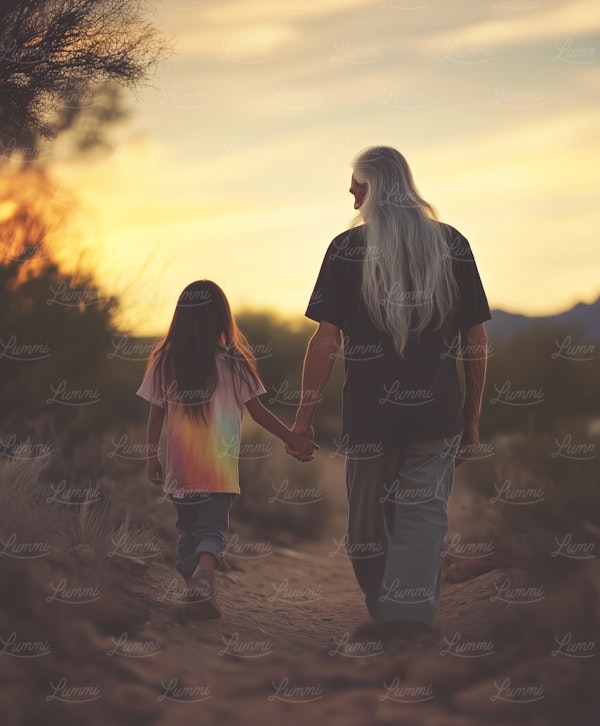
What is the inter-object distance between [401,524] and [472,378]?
951 millimetres

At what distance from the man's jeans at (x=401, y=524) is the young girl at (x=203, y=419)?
69cm

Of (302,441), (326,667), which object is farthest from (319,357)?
(326,667)

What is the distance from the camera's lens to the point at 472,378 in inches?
218

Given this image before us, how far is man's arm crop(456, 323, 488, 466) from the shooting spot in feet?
17.7

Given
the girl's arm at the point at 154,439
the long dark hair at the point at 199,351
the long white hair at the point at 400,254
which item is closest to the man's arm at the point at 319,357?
the long white hair at the point at 400,254

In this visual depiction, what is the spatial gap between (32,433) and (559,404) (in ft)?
19.9

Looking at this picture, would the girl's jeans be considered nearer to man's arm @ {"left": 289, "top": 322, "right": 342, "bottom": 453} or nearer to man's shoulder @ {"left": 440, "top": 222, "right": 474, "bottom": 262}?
man's arm @ {"left": 289, "top": 322, "right": 342, "bottom": 453}

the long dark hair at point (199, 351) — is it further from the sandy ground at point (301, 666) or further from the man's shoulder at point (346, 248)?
the sandy ground at point (301, 666)

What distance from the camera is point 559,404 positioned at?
1152 centimetres

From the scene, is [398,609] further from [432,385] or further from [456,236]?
[456,236]

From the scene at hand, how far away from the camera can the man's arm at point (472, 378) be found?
5410 millimetres

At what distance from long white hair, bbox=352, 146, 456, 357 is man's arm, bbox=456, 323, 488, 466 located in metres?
0.29

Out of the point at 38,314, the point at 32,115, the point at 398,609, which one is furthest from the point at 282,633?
the point at 32,115

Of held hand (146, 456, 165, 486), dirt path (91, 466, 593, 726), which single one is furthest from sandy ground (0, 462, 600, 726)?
held hand (146, 456, 165, 486)
